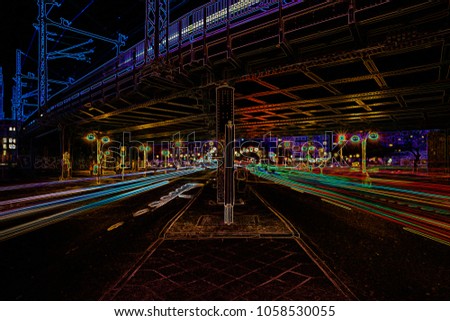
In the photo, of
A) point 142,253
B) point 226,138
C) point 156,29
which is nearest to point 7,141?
point 156,29

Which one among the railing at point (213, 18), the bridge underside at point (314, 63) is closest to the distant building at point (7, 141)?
the bridge underside at point (314, 63)

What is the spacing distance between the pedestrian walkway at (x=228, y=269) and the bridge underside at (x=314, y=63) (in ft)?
19.7

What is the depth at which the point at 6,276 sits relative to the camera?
13.8 feet

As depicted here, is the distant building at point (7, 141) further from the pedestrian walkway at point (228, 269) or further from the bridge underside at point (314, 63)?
the pedestrian walkway at point (228, 269)

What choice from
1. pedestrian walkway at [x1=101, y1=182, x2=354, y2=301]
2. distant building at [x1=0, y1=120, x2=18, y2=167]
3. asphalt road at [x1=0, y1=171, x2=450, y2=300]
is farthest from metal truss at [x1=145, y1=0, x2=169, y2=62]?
distant building at [x1=0, y1=120, x2=18, y2=167]

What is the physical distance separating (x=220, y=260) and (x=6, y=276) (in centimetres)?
366

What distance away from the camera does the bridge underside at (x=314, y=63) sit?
6.82m

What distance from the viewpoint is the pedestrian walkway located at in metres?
3.55

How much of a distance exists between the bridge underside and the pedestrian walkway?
236 inches

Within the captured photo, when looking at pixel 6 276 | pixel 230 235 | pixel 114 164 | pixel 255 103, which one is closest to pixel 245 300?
pixel 230 235

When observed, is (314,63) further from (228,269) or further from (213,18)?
(228,269)

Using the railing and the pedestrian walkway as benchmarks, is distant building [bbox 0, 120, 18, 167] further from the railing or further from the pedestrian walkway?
the pedestrian walkway

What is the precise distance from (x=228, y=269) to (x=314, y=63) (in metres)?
7.41

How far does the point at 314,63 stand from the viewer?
8578 millimetres
